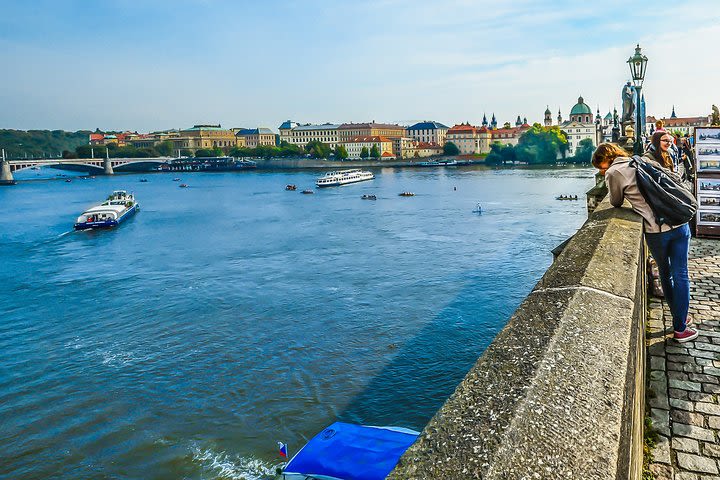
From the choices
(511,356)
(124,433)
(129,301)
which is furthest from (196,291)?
(511,356)

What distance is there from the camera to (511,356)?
2.14 metres

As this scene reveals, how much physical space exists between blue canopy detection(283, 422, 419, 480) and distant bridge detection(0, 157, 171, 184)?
109953 millimetres

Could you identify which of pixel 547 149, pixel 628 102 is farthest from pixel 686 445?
pixel 547 149

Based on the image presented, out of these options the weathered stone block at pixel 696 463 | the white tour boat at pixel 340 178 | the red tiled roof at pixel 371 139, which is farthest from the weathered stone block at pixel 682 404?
the red tiled roof at pixel 371 139

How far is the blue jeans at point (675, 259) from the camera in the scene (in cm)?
435

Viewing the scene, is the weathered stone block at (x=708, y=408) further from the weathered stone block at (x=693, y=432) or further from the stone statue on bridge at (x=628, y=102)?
the stone statue on bridge at (x=628, y=102)

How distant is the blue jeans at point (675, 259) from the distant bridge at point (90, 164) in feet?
374

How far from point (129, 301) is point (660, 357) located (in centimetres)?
1816

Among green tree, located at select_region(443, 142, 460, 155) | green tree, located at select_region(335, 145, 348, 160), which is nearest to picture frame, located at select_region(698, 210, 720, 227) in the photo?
green tree, located at select_region(335, 145, 348, 160)

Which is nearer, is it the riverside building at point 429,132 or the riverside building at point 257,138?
the riverside building at point 429,132

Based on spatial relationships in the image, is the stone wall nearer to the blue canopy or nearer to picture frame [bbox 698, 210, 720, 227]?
the blue canopy

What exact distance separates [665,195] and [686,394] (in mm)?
1324

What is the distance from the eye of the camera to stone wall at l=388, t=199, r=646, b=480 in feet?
5.12

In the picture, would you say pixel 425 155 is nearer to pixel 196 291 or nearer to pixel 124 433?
pixel 196 291
